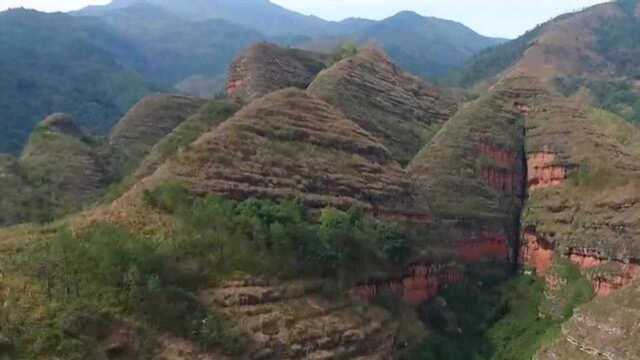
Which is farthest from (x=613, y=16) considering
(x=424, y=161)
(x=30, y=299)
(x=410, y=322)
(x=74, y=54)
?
(x=30, y=299)

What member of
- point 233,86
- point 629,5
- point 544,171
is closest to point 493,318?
point 544,171

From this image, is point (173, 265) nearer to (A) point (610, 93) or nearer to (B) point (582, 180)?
(B) point (582, 180)

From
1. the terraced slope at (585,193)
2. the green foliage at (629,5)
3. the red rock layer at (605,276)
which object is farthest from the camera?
the green foliage at (629,5)

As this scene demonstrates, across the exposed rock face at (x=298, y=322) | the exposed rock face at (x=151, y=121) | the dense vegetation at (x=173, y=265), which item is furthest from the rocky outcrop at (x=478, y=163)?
the exposed rock face at (x=151, y=121)

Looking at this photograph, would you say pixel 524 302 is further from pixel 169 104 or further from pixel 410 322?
pixel 169 104

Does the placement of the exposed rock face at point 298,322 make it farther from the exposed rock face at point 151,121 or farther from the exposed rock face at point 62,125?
the exposed rock face at point 62,125

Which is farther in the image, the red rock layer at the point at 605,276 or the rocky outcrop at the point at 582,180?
the rocky outcrop at the point at 582,180

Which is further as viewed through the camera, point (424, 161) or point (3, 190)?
point (3, 190)
